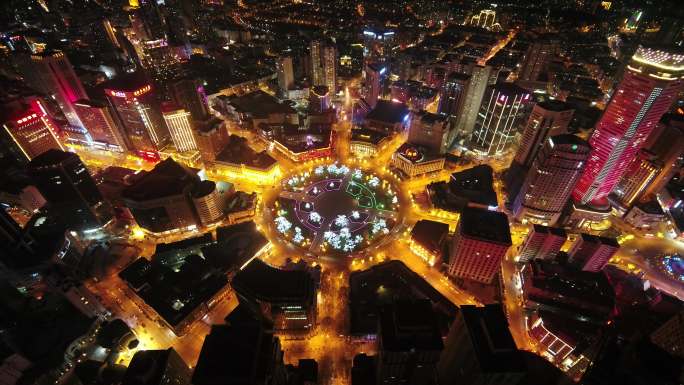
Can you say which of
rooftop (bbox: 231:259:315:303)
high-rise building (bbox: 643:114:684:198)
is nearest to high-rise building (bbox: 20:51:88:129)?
rooftop (bbox: 231:259:315:303)

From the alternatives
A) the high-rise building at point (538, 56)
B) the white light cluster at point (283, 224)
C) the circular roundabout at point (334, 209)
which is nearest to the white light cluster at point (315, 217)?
the circular roundabout at point (334, 209)

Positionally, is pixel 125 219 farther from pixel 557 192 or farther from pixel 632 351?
pixel 557 192

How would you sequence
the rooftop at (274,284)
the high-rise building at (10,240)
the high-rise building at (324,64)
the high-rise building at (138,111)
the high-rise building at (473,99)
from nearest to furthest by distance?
the rooftop at (274,284) → the high-rise building at (10,240) → the high-rise building at (138,111) → the high-rise building at (473,99) → the high-rise building at (324,64)

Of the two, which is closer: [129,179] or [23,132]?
[23,132]

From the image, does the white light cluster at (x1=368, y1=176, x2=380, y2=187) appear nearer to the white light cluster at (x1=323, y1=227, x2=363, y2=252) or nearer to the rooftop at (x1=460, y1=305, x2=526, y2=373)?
the white light cluster at (x1=323, y1=227, x2=363, y2=252)

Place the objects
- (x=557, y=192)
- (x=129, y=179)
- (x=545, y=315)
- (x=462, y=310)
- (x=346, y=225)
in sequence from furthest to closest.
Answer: (x=129, y=179), (x=346, y=225), (x=557, y=192), (x=545, y=315), (x=462, y=310)

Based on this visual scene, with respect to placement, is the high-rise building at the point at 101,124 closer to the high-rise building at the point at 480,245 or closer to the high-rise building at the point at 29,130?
the high-rise building at the point at 29,130

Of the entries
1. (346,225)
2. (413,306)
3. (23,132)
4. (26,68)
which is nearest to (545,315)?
(413,306)
